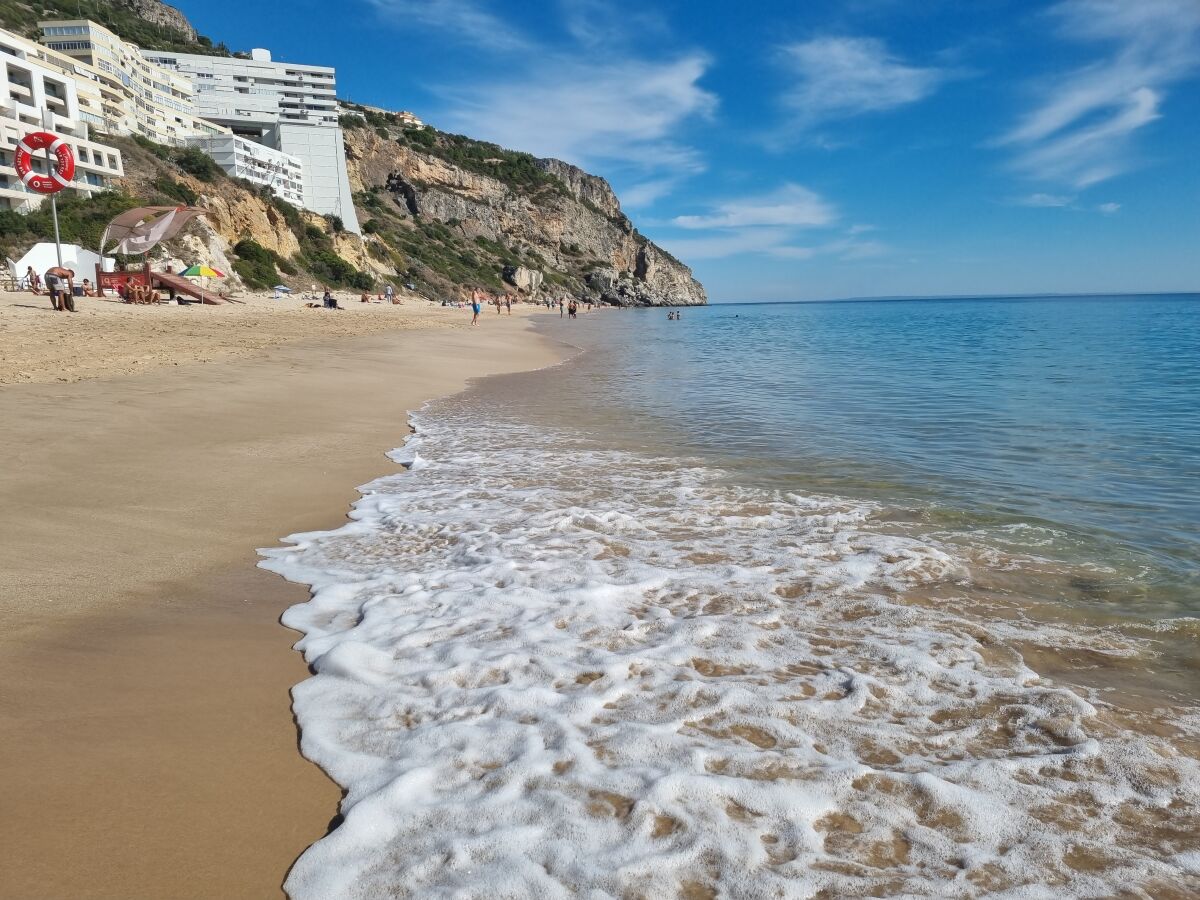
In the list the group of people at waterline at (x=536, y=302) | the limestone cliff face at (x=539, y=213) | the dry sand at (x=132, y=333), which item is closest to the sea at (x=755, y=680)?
the dry sand at (x=132, y=333)

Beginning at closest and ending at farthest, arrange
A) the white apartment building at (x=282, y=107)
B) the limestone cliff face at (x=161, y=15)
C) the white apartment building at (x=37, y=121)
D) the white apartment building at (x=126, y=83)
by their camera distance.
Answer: the white apartment building at (x=37, y=121) < the white apartment building at (x=126, y=83) < the white apartment building at (x=282, y=107) < the limestone cliff face at (x=161, y=15)

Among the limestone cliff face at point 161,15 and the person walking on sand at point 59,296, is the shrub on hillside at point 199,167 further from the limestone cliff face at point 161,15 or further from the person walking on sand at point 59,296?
the limestone cliff face at point 161,15

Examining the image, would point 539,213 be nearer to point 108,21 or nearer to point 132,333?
point 108,21

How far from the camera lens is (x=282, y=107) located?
96.5 metres

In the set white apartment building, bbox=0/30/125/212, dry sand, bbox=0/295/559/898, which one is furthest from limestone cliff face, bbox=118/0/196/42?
dry sand, bbox=0/295/559/898

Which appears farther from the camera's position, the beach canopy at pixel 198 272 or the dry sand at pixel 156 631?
the beach canopy at pixel 198 272

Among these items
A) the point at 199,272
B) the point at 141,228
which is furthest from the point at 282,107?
the point at 141,228

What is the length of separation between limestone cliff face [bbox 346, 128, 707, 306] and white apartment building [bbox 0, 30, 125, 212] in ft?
93.3

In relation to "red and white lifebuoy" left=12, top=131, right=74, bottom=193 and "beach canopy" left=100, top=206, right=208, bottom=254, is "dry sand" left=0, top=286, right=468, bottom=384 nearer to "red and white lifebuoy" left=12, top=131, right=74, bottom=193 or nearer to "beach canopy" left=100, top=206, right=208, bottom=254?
"beach canopy" left=100, top=206, right=208, bottom=254

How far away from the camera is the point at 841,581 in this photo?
3.92 m

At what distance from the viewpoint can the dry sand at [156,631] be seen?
1880 millimetres

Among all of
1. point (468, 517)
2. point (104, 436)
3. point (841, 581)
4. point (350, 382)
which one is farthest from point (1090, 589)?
point (350, 382)

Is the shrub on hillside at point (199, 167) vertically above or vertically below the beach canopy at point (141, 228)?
above

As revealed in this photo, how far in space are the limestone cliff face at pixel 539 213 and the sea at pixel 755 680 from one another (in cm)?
7749
